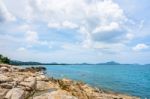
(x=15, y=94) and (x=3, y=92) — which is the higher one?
(x=3, y=92)

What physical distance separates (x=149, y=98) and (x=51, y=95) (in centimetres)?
3818

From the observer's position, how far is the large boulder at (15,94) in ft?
67.7

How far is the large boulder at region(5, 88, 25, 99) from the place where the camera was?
67.7 ft

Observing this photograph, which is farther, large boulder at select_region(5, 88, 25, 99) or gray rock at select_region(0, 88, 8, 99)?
gray rock at select_region(0, 88, 8, 99)

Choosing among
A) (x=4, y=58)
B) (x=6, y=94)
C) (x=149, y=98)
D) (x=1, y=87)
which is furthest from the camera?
(x=4, y=58)

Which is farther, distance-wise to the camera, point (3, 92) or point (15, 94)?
point (3, 92)

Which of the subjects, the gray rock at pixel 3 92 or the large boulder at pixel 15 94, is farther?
the gray rock at pixel 3 92

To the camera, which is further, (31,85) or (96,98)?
(96,98)

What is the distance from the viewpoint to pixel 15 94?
69.0 feet

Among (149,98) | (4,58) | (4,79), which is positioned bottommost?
(149,98)

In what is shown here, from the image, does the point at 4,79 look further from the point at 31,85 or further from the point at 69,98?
the point at 69,98

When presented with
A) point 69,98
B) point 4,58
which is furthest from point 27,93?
point 4,58

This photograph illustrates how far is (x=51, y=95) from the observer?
20.5 meters

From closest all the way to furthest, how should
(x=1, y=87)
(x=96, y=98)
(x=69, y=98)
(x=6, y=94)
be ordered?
1. (x=69, y=98)
2. (x=6, y=94)
3. (x=1, y=87)
4. (x=96, y=98)
